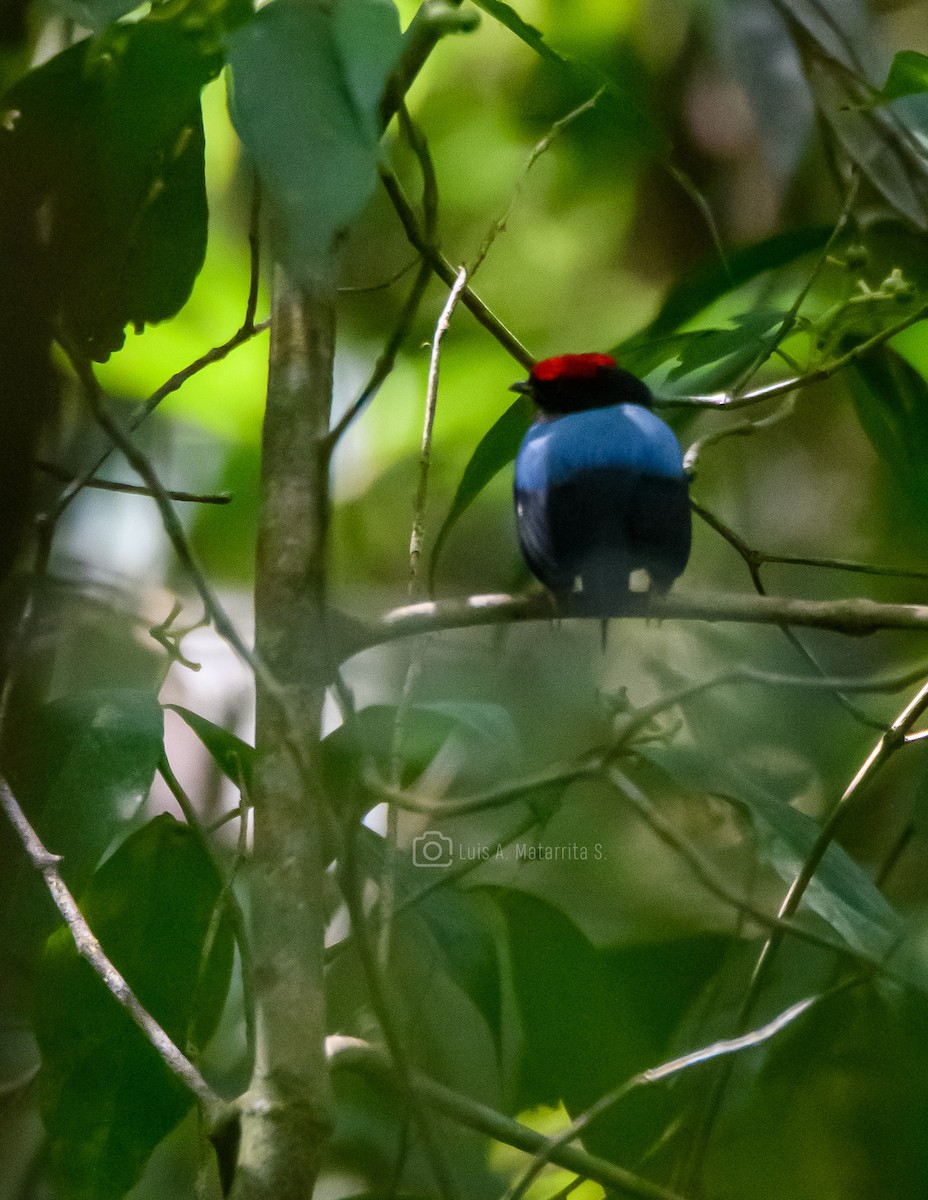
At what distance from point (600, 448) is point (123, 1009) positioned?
0.78 meters

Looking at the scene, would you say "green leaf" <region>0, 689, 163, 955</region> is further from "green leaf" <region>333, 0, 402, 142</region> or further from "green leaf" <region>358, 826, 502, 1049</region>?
"green leaf" <region>333, 0, 402, 142</region>

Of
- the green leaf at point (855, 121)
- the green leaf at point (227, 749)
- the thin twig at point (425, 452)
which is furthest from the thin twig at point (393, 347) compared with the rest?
the green leaf at point (855, 121)

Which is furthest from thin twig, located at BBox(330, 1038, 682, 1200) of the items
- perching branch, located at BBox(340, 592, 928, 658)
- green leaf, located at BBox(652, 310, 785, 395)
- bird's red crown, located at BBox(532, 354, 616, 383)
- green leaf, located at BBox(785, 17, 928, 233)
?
green leaf, located at BBox(785, 17, 928, 233)

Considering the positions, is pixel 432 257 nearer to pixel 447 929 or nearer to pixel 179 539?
pixel 179 539

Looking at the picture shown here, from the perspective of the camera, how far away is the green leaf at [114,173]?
0.93 meters

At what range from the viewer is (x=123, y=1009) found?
116 centimetres

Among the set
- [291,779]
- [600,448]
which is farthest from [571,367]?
[291,779]

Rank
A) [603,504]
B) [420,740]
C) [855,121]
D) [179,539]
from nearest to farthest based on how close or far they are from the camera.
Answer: [179,539]
[420,740]
[603,504]
[855,121]

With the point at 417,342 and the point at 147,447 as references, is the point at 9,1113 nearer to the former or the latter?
the point at 147,447

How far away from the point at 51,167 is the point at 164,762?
550 mm

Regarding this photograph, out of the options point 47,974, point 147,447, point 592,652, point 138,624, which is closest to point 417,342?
point 147,447

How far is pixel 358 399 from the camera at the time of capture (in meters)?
0.83

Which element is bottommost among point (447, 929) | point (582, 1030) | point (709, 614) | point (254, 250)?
point (582, 1030)

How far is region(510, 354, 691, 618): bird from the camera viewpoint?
4.66 feet
